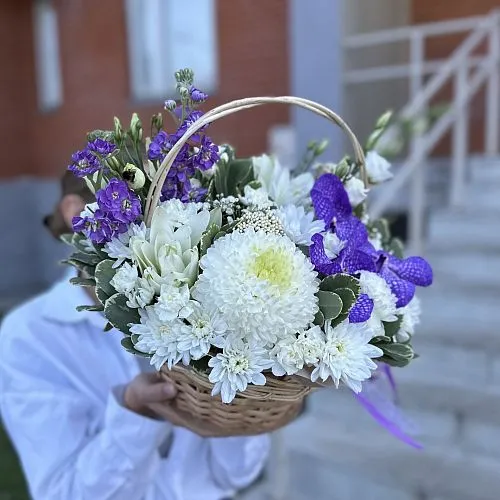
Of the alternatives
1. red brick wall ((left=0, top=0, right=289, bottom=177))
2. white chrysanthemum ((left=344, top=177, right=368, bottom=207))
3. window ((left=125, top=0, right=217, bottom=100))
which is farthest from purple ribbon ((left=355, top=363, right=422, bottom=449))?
window ((left=125, top=0, right=217, bottom=100))

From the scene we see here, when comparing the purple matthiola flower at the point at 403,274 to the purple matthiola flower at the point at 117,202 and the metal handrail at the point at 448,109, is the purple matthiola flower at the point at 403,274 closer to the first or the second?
the purple matthiola flower at the point at 117,202

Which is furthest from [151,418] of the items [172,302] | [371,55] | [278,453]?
[371,55]

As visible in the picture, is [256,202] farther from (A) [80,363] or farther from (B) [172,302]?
(A) [80,363]

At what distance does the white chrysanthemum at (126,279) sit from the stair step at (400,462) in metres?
2.30

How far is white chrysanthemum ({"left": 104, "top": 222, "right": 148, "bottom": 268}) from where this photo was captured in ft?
3.45

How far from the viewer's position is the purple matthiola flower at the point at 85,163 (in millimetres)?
1064

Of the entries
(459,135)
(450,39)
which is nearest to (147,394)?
(459,135)

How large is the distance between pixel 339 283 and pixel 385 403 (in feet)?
1.74

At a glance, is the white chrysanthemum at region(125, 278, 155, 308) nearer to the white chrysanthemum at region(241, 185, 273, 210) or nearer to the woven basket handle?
the woven basket handle

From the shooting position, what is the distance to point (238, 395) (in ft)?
3.57

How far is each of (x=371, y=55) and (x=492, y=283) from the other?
2.20 metres

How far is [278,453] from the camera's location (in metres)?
3.25

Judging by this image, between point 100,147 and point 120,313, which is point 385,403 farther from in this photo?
point 100,147

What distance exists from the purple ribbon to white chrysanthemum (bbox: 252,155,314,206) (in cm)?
40
